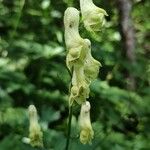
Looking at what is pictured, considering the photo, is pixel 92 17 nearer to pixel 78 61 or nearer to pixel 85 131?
pixel 78 61

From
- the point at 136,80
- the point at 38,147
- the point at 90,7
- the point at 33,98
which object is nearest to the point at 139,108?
the point at 33,98

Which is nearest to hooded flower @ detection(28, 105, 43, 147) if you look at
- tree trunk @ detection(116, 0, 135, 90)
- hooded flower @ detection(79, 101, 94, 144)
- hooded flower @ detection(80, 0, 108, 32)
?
hooded flower @ detection(79, 101, 94, 144)

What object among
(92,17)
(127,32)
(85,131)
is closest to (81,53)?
(92,17)

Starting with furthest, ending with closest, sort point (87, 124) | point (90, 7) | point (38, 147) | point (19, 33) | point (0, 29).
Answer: point (0, 29) → point (19, 33) → point (38, 147) → point (87, 124) → point (90, 7)

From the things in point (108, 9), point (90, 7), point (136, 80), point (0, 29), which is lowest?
point (136, 80)

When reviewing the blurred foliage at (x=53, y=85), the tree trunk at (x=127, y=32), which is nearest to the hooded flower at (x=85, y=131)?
the blurred foliage at (x=53, y=85)

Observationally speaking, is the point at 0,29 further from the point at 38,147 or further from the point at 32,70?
the point at 38,147

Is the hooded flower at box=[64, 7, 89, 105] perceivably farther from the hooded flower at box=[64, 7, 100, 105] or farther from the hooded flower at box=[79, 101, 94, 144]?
the hooded flower at box=[79, 101, 94, 144]
